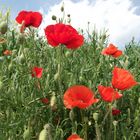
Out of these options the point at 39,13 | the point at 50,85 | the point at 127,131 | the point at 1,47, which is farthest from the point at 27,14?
the point at 1,47

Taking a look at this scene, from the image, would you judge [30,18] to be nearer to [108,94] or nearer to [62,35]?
[62,35]

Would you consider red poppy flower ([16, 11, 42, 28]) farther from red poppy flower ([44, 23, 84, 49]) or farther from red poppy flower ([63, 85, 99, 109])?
red poppy flower ([63, 85, 99, 109])

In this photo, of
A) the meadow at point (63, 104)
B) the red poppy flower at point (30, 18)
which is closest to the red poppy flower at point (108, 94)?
the meadow at point (63, 104)

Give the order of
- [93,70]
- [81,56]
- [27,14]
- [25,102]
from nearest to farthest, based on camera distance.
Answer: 1. [25,102]
2. [27,14]
3. [93,70]
4. [81,56]

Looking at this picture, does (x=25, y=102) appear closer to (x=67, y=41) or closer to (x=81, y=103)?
(x=67, y=41)

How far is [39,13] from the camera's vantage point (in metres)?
2.66

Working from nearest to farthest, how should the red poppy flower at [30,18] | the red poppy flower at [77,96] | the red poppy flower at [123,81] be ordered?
the red poppy flower at [77,96], the red poppy flower at [123,81], the red poppy flower at [30,18]

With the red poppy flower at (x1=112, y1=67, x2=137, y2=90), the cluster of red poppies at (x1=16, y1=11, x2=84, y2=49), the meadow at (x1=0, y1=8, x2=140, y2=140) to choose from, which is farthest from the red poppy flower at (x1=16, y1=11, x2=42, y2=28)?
the red poppy flower at (x1=112, y1=67, x2=137, y2=90)

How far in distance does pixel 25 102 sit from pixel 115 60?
1.19m

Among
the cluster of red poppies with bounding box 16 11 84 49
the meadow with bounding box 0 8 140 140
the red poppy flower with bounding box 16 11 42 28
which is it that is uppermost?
the red poppy flower with bounding box 16 11 42 28

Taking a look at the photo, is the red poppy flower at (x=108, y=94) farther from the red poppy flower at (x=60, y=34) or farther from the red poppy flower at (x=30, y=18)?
the red poppy flower at (x=30, y=18)

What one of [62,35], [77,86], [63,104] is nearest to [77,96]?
[77,86]

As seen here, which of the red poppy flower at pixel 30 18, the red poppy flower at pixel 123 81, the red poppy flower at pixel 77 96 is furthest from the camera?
the red poppy flower at pixel 30 18

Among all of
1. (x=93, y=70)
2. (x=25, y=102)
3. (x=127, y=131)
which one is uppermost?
(x=93, y=70)
